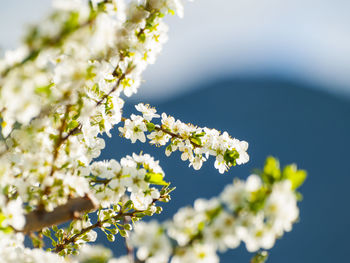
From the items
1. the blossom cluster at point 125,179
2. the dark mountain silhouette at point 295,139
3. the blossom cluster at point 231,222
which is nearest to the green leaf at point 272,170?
the blossom cluster at point 231,222

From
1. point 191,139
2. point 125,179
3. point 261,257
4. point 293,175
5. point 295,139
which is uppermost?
point 295,139

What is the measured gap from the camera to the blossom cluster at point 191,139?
5.11ft

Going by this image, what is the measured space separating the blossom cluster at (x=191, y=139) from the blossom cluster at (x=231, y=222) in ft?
2.29

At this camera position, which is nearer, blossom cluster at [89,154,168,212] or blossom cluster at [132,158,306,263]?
blossom cluster at [132,158,306,263]

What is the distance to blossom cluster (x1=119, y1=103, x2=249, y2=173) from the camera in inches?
61.3

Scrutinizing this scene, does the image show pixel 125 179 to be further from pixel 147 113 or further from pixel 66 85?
pixel 147 113

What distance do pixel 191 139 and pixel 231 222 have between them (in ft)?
2.73

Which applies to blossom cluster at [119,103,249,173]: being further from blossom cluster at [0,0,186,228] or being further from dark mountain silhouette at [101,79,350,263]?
dark mountain silhouette at [101,79,350,263]

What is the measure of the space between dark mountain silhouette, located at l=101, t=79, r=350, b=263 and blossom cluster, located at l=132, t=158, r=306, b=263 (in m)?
13.1

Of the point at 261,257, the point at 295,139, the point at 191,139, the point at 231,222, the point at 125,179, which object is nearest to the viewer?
the point at 231,222

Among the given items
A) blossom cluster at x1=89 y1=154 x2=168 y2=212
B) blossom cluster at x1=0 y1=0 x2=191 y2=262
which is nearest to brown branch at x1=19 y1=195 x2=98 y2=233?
blossom cluster at x1=0 y1=0 x2=191 y2=262

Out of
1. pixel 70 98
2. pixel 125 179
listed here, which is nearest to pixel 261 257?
pixel 125 179

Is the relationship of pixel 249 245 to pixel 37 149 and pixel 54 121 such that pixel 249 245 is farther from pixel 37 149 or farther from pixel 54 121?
pixel 54 121

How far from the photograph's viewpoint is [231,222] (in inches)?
31.9
